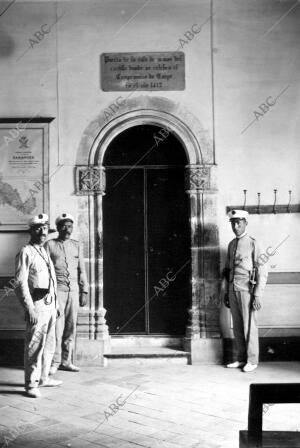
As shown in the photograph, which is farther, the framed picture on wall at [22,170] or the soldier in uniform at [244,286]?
the framed picture on wall at [22,170]

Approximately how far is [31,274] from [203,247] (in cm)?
239

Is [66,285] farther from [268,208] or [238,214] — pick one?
[268,208]

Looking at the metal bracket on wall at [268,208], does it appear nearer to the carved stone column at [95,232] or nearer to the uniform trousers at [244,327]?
the uniform trousers at [244,327]

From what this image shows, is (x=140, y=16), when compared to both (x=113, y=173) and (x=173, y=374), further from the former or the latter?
(x=173, y=374)

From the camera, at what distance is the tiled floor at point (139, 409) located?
3877 millimetres

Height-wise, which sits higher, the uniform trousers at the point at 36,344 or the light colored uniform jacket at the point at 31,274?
the light colored uniform jacket at the point at 31,274

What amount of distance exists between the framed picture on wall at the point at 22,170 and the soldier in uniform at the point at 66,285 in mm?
639

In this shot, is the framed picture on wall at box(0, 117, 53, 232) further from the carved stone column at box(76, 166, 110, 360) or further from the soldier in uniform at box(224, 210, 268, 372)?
the soldier in uniform at box(224, 210, 268, 372)

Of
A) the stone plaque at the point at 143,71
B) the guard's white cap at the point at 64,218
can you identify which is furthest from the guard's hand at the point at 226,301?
the stone plaque at the point at 143,71

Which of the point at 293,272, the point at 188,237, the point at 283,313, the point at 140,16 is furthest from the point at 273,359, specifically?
the point at 140,16

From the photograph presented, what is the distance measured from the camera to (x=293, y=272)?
6695 millimetres

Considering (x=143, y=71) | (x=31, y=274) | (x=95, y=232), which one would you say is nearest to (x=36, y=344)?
(x=31, y=274)

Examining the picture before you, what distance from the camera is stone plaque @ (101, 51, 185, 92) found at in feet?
22.2

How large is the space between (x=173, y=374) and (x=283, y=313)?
167cm
